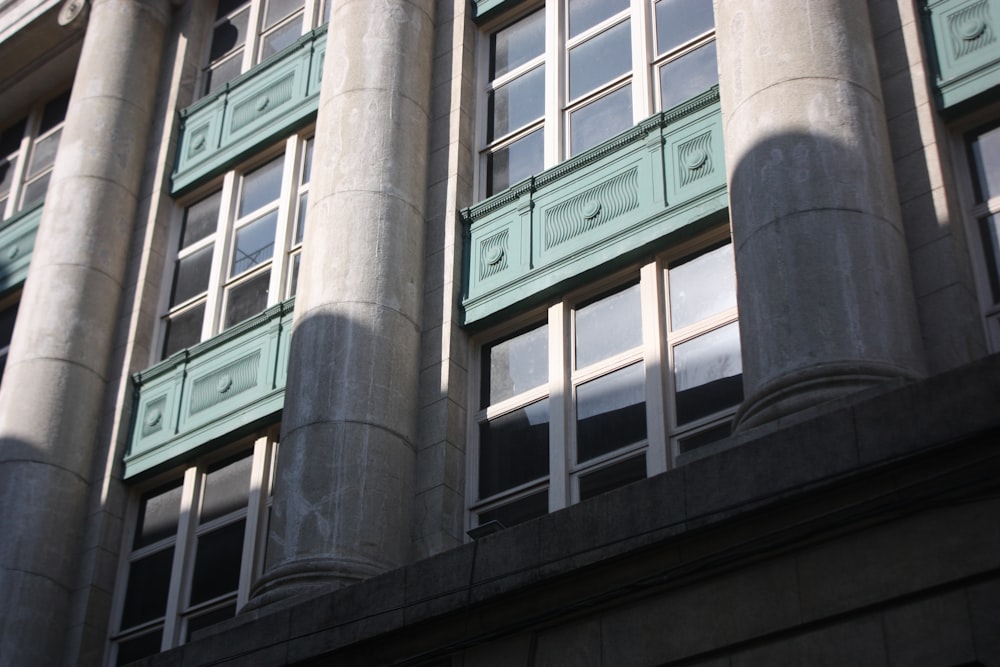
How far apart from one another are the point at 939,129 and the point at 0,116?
19573 mm

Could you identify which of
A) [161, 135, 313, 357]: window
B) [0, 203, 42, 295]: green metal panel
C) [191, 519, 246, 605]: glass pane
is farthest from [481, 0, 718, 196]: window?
[0, 203, 42, 295]: green metal panel

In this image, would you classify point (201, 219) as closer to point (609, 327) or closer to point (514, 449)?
point (514, 449)

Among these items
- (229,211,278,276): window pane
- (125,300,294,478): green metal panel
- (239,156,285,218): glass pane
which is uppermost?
(239,156,285,218): glass pane

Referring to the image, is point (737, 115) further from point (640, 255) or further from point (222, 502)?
point (222, 502)

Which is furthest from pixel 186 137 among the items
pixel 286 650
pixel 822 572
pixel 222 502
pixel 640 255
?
pixel 822 572

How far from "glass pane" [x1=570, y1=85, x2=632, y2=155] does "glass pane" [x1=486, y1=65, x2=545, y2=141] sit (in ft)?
2.23

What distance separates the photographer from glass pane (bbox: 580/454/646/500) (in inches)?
562

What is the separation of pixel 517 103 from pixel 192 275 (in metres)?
5.69

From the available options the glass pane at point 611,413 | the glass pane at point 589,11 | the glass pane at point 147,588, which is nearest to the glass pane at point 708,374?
the glass pane at point 611,413

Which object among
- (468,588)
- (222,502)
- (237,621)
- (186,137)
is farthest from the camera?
(186,137)

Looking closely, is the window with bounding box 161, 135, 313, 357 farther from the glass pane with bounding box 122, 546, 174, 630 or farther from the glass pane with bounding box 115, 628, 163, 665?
the glass pane with bounding box 115, 628, 163, 665

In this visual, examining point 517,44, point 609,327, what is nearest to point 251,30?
point 517,44

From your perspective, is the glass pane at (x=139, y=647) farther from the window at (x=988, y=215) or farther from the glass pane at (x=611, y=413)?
the window at (x=988, y=215)

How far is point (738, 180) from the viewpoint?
13.2 m
